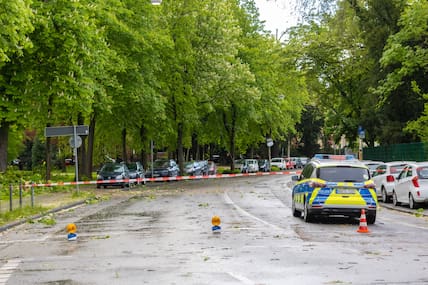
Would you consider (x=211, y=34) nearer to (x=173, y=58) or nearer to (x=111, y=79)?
(x=173, y=58)

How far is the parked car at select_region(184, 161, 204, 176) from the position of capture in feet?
196

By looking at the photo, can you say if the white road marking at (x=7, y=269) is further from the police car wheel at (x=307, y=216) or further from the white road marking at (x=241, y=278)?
the police car wheel at (x=307, y=216)

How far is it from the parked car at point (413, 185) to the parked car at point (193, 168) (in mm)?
35269

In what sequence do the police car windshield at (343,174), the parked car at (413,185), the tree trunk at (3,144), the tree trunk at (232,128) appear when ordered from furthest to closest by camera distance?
the tree trunk at (232,128) → the tree trunk at (3,144) → the parked car at (413,185) → the police car windshield at (343,174)

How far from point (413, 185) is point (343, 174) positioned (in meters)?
6.65

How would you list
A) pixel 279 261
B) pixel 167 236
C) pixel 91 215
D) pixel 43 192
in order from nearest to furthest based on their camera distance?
pixel 279 261
pixel 167 236
pixel 91 215
pixel 43 192

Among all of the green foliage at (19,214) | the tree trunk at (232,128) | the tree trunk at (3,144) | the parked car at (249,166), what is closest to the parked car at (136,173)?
the tree trunk at (3,144)

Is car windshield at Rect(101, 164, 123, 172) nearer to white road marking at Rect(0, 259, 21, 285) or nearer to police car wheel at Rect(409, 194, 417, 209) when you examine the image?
police car wheel at Rect(409, 194, 417, 209)

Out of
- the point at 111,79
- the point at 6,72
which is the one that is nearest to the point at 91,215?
the point at 6,72

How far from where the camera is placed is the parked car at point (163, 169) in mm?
52922

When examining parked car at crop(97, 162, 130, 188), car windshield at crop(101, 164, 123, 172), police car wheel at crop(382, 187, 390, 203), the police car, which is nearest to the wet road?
the police car

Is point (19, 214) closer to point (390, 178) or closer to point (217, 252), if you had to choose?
point (217, 252)

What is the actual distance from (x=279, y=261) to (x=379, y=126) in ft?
116

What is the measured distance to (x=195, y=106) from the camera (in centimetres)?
5172
